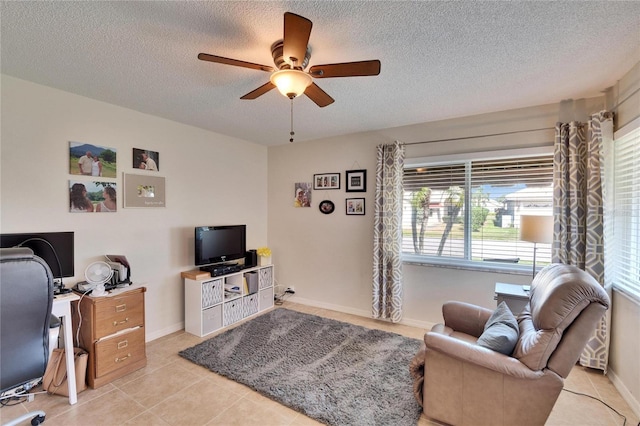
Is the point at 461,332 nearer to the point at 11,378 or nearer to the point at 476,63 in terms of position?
the point at 476,63

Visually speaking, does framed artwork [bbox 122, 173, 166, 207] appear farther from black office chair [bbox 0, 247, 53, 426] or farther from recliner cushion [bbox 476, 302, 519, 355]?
recliner cushion [bbox 476, 302, 519, 355]

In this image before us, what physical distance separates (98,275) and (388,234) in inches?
118

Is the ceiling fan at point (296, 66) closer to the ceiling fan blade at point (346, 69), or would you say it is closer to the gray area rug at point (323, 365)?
the ceiling fan blade at point (346, 69)

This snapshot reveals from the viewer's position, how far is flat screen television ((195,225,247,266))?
11.3ft

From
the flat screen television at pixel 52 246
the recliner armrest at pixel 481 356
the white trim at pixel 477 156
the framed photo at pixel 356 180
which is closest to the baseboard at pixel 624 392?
the recliner armrest at pixel 481 356

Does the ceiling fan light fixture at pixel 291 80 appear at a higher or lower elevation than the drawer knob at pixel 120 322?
higher

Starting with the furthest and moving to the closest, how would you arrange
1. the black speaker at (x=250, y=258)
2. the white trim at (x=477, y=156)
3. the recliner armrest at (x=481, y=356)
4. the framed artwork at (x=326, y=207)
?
the framed artwork at (x=326, y=207) → the black speaker at (x=250, y=258) → the white trim at (x=477, y=156) → the recliner armrest at (x=481, y=356)

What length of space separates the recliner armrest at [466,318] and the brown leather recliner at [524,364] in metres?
0.38

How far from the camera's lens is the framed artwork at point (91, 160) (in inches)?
102

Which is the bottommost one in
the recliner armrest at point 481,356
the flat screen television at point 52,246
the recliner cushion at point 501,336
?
the recliner armrest at point 481,356

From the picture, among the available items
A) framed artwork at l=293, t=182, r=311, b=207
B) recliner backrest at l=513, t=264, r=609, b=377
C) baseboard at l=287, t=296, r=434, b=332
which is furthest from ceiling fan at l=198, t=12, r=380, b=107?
baseboard at l=287, t=296, r=434, b=332

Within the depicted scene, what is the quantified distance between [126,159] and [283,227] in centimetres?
233

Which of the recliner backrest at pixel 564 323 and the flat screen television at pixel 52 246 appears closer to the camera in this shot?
the recliner backrest at pixel 564 323

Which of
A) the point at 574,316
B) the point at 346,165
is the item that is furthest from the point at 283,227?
the point at 574,316
